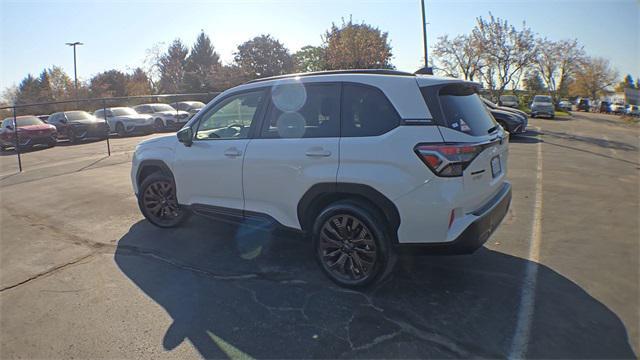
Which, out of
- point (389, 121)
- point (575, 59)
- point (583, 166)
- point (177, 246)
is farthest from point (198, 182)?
point (575, 59)

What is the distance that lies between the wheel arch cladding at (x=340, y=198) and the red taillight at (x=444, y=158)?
46 centimetres

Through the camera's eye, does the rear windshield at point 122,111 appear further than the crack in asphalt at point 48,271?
Yes

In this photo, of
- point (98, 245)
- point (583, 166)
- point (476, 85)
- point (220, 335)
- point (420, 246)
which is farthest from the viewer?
point (583, 166)

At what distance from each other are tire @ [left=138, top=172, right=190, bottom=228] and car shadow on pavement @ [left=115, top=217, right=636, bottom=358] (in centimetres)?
76

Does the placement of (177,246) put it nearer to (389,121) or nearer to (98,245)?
(98,245)

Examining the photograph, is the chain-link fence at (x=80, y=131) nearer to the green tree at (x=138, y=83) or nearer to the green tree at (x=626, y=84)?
the green tree at (x=138, y=83)

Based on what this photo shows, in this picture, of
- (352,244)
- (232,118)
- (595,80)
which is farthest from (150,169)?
(595,80)

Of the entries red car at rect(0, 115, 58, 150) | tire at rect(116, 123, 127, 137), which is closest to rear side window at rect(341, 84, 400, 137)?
red car at rect(0, 115, 58, 150)

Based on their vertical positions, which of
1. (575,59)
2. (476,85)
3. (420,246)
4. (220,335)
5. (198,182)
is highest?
(575,59)

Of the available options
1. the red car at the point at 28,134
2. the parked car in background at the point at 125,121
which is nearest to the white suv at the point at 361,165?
the red car at the point at 28,134

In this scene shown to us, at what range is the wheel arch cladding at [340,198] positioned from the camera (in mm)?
3207

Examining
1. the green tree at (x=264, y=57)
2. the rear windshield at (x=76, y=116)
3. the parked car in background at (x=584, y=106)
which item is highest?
the green tree at (x=264, y=57)

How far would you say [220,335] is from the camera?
2895 mm

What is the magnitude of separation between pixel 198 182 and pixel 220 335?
2070 mm
